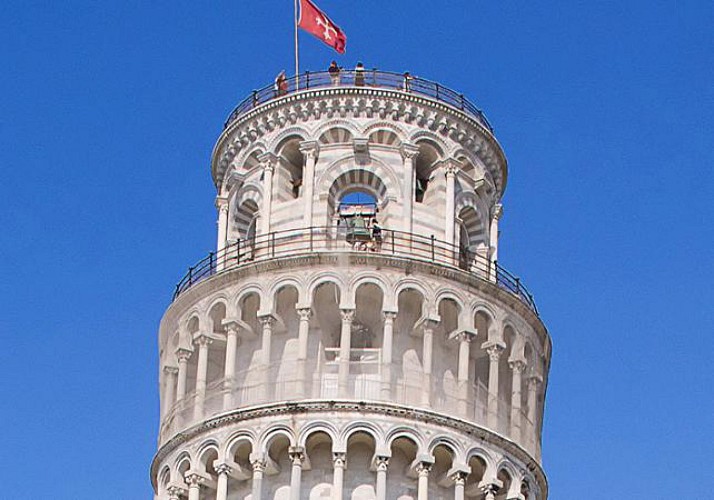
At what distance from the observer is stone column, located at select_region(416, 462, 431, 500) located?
50531 millimetres

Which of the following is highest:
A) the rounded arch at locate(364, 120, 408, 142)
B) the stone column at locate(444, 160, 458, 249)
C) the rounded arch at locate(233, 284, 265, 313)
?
the rounded arch at locate(364, 120, 408, 142)

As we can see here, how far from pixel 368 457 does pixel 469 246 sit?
9453 mm

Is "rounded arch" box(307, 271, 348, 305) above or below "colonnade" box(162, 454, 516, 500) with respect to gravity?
above

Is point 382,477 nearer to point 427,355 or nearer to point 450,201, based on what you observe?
point 427,355

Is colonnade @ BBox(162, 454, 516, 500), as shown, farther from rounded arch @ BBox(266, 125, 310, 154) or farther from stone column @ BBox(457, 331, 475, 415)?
rounded arch @ BBox(266, 125, 310, 154)

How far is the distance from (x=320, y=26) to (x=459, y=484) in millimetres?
16810

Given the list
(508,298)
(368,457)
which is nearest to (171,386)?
(368,457)

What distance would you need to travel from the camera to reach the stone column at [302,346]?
51.7 metres

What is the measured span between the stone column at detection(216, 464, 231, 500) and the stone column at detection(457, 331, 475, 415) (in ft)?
22.3

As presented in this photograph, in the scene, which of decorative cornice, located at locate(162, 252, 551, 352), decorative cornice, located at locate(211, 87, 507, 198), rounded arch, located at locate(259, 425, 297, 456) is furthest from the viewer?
decorative cornice, located at locate(211, 87, 507, 198)

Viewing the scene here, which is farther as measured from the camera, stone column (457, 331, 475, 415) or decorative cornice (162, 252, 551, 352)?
decorative cornice (162, 252, 551, 352)

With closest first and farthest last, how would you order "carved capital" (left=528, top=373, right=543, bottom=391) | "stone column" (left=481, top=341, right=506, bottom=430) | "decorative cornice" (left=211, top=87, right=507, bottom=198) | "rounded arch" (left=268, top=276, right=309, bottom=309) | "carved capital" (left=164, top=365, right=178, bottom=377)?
"stone column" (left=481, top=341, right=506, bottom=430) → "rounded arch" (left=268, top=276, right=309, bottom=309) → "carved capital" (left=528, top=373, right=543, bottom=391) → "carved capital" (left=164, top=365, right=178, bottom=377) → "decorative cornice" (left=211, top=87, right=507, bottom=198)

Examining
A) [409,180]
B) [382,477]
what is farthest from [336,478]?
[409,180]

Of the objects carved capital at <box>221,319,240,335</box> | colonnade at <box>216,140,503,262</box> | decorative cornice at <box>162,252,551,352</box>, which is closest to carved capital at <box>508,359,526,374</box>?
decorative cornice at <box>162,252,551,352</box>
